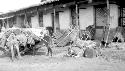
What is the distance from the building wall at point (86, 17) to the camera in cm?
1419

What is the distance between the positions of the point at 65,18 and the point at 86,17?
8.05ft

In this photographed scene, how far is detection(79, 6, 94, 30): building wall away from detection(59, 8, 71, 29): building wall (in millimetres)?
1367

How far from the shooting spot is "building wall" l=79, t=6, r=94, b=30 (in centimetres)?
1419

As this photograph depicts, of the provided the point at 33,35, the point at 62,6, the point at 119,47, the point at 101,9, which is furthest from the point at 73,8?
the point at 33,35

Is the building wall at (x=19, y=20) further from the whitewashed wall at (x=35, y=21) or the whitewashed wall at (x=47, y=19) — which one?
the whitewashed wall at (x=47, y=19)

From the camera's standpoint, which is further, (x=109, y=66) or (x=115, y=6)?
(x=115, y=6)

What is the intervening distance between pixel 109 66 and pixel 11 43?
450 cm

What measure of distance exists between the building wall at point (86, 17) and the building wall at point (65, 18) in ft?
4.48

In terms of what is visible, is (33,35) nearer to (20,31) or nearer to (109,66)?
(20,31)

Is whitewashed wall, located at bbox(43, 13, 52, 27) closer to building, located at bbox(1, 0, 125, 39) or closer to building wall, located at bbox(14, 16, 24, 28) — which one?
building, located at bbox(1, 0, 125, 39)

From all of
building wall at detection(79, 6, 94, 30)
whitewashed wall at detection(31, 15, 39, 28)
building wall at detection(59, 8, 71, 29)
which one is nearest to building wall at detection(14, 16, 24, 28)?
whitewashed wall at detection(31, 15, 39, 28)

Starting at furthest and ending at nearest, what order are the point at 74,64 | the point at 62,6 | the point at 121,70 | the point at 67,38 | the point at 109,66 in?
the point at 62,6, the point at 67,38, the point at 74,64, the point at 109,66, the point at 121,70

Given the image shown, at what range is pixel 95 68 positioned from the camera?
6562 mm

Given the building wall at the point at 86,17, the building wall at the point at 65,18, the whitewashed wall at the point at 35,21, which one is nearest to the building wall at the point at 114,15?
the building wall at the point at 86,17
